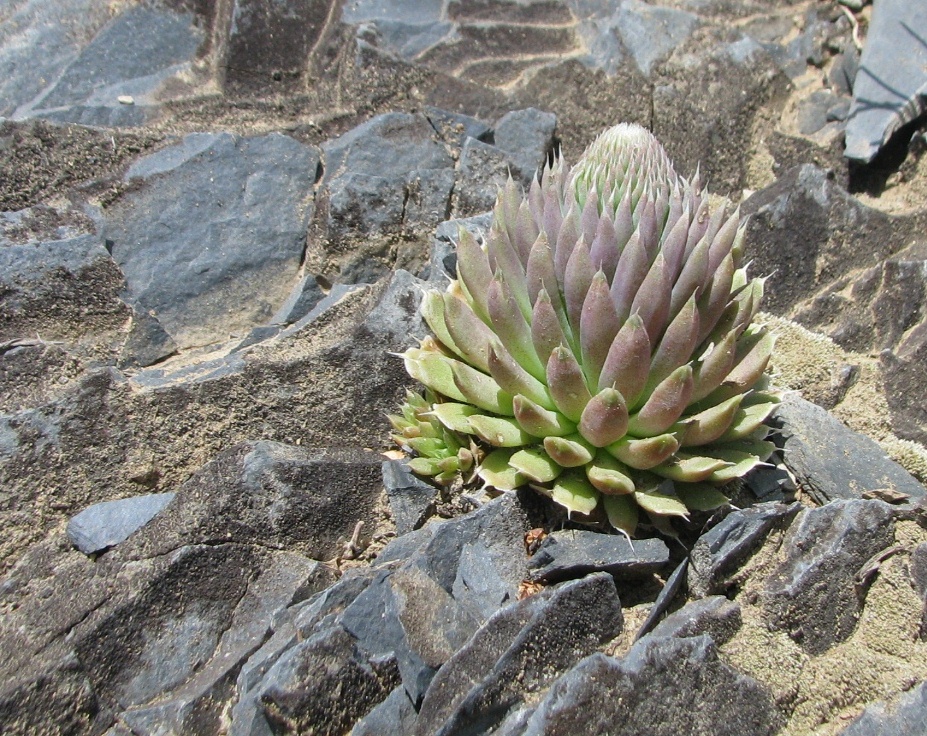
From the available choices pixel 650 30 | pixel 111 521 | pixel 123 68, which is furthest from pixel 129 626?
pixel 650 30

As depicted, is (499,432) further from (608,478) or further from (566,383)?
(608,478)

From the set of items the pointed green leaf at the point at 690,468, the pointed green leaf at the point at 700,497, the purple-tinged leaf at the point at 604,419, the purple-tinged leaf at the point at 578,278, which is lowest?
the pointed green leaf at the point at 700,497

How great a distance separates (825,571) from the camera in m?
2.65

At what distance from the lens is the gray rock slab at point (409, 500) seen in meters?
3.13

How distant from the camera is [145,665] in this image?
2713 mm

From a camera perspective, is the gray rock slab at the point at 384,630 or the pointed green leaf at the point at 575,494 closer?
the gray rock slab at the point at 384,630

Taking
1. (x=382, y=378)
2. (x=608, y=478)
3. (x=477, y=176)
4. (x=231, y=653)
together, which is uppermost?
(x=477, y=176)

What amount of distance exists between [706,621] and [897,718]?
590 mm

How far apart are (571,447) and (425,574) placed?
25.5 inches

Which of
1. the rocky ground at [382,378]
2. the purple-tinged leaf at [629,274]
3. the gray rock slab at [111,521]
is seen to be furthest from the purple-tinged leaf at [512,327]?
the gray rock slab at [111,521]

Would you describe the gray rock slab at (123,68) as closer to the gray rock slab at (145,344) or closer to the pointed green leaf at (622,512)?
the gray rock slab at (145,344)

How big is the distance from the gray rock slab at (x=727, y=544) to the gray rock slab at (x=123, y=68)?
3958 millimetres

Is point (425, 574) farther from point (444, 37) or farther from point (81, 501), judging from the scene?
point (444, 37)

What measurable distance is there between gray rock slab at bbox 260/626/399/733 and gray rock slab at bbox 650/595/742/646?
0.89 metres
